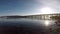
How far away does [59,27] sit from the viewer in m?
9.16

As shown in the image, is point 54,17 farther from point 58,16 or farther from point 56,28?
point 56,28

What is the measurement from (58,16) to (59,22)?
56 cm

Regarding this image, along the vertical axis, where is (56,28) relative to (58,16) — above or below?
below

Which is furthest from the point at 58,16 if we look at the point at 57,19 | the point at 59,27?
the point at 59,27

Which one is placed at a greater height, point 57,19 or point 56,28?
point 57,19

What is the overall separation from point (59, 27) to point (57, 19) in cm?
84

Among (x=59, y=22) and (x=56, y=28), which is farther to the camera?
(x=56, y=28)

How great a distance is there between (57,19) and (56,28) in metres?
1.14

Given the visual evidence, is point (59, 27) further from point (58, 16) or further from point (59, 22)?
point (58, 16)

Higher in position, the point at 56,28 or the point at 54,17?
the point at 54,17

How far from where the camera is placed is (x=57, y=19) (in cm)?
879

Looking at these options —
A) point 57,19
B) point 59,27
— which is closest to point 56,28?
point 59,27

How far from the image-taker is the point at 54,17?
890 centimetres

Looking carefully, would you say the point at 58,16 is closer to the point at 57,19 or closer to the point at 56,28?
the point at 57,19
